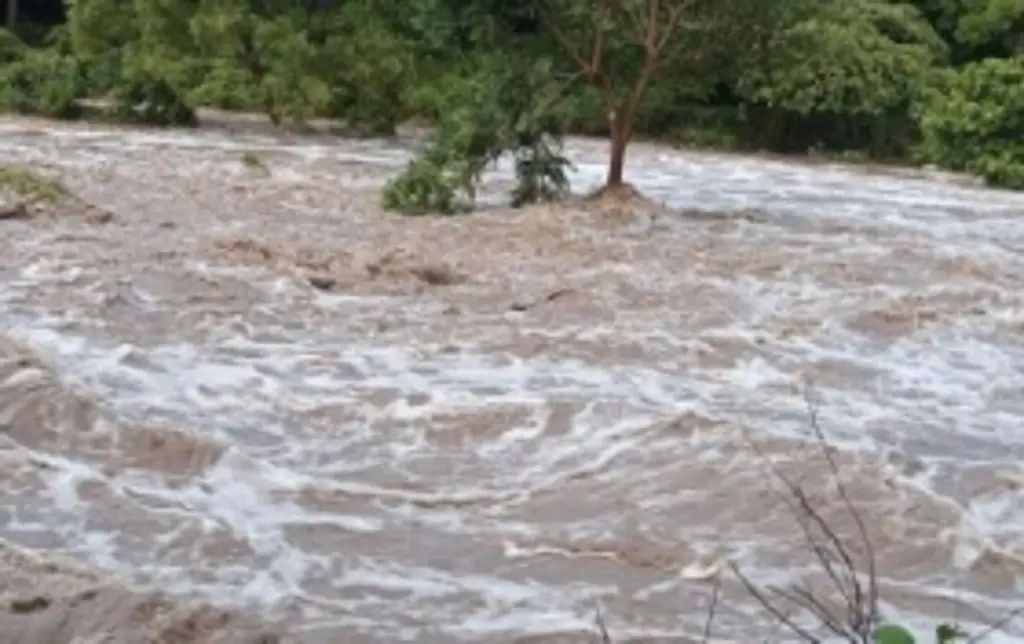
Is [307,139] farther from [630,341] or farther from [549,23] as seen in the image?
[630,341]

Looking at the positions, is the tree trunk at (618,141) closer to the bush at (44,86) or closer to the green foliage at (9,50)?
the bush at (44,86)

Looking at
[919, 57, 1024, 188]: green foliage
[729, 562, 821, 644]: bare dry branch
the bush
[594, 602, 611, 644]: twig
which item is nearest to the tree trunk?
[919, 57, 1024, 188]: green foliage

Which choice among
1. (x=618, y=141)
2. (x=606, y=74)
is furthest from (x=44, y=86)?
(x=618, y=141)

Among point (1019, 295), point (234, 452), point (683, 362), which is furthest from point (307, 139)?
point (234, 452)

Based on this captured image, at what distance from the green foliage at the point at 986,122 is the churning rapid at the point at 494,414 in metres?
6.61

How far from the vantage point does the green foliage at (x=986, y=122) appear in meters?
19.1

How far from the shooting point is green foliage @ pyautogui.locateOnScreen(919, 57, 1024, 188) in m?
19.1

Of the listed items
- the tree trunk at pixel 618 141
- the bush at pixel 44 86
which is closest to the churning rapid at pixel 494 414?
the tree trunk at pixel 618 141

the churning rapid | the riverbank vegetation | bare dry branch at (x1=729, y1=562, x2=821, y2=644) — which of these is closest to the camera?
bare dry branch at (x1=729, y1=562, x2=821, y2=644)

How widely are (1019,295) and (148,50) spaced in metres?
12.3

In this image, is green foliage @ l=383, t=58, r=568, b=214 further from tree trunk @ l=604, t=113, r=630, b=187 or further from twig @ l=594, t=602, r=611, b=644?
twig @ l=594, t=602, r=611, b=644

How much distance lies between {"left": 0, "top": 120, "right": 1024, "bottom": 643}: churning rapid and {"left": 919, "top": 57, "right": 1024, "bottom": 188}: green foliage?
6614mm

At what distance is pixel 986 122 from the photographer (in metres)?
19.3

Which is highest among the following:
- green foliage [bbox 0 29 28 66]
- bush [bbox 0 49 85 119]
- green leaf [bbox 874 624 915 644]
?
green leaf [bbox 874 624 915 644]
